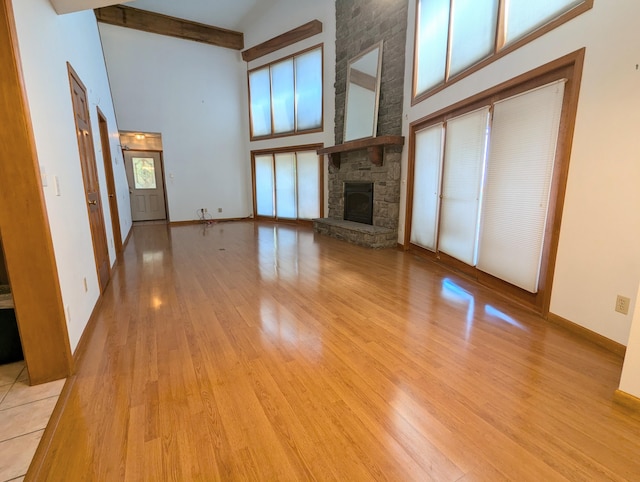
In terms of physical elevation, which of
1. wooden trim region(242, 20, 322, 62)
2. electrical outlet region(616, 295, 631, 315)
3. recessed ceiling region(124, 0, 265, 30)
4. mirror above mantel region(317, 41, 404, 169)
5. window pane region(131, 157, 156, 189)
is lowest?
electrical outlet region(616, 295, 631, 315)

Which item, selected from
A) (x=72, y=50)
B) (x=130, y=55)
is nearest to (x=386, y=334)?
(x=72, y=50)

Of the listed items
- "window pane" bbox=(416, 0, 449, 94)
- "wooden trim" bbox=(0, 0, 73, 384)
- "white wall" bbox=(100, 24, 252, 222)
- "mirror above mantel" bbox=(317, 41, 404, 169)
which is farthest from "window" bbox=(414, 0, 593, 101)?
"white wall" bbox=(100, 24, 252, 222)

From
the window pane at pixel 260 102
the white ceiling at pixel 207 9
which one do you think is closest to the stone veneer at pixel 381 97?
the window pane at pixel 260 102

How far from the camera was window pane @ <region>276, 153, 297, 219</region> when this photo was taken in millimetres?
8117

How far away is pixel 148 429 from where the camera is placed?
150 cm

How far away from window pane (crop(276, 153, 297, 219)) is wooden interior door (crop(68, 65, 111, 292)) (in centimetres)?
484

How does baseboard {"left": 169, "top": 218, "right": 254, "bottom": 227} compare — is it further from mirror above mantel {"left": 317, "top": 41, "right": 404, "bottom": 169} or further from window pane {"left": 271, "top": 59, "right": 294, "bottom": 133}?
mirror above mantel {"left": 317, "top": 41, "right": 404, "bottom": 169}

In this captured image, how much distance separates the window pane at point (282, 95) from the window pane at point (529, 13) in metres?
5.58

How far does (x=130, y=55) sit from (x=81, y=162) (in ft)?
20.1

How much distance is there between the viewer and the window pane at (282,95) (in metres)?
7.67

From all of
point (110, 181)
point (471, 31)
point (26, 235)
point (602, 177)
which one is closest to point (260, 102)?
point (110, 181)

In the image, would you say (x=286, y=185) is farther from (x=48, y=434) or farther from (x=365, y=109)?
(x=48, y=434)

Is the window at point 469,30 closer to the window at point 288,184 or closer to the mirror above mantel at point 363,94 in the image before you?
the mirror above mantel at point 363,94

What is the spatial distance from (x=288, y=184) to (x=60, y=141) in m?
6.11
